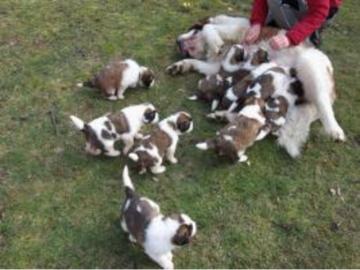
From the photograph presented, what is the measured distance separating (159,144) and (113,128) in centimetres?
44

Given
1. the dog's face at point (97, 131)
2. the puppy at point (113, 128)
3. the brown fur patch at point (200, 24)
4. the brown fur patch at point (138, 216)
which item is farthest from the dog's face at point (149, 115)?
the brown fur patch at point (200, 24)

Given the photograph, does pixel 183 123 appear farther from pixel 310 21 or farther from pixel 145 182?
pixel 310 21

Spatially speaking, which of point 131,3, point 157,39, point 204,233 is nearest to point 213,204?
point 204,233

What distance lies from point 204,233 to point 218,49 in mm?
2588

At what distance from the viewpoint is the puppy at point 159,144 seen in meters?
5.27

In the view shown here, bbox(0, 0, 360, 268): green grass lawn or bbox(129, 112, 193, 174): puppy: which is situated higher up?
bbox(129, 112, 193, 174): puppy

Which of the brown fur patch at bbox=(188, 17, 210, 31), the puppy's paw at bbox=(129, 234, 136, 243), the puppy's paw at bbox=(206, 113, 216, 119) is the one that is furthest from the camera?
the brown fur patch at bbox=(188, 17, 210, 31)

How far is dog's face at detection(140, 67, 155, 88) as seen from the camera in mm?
6346

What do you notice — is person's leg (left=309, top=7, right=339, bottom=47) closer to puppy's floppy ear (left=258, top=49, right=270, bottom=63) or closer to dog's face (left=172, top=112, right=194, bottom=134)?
puppy's floppy ear (left=258, top=49, right=270, bottom=63)

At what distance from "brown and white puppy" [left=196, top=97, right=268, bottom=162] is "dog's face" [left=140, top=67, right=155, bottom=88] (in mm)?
1172

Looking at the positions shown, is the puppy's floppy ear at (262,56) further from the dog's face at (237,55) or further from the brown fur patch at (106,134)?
the brown fur patch at (106,134)

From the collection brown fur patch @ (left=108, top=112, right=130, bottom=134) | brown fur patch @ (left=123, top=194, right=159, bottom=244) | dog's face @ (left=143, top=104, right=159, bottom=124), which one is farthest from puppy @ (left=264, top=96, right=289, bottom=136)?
brown fur patch @ (left=123, top=194, right=159, bottom=244)

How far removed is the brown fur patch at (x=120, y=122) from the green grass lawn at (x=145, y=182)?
0.29 metres

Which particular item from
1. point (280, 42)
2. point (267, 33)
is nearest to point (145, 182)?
point (280, 42)
